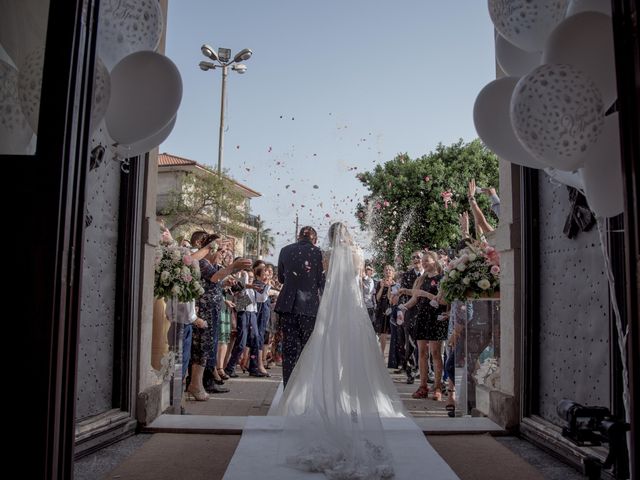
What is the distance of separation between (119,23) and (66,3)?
0.80 metres

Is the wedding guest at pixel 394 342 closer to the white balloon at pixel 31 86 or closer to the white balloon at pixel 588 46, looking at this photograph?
the white balloon at pixel 588 46

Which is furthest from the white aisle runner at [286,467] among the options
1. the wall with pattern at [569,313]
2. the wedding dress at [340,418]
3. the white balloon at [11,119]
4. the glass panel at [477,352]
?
the white balloon at [11,119]

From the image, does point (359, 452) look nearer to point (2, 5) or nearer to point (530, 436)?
point (530, 436)

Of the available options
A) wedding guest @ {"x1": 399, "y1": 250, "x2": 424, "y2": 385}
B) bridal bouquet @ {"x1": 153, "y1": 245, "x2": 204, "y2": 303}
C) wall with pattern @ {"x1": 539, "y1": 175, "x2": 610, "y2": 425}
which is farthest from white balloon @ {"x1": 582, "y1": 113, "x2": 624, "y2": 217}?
wedding guest @ {"x1": 399, "y1": 250, "x2": 424, "y2": 385}

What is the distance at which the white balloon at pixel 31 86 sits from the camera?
221 centimetres

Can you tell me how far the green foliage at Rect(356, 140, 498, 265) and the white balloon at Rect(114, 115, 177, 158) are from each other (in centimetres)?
2544

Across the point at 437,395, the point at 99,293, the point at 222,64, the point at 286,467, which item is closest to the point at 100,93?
the point at 99,293

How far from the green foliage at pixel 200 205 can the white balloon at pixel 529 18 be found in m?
33.1

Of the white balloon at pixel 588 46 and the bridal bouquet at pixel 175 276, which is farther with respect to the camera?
the bridal bouquet at pixel 175 276

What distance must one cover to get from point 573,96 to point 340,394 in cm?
339

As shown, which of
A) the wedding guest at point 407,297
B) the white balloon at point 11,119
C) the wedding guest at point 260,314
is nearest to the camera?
the white balloon at point 11,119

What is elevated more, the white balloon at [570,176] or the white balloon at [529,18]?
the white balloon at [529,18]

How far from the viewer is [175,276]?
6.18 meters

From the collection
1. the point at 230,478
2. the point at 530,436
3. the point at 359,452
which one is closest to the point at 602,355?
the point at 530,436
